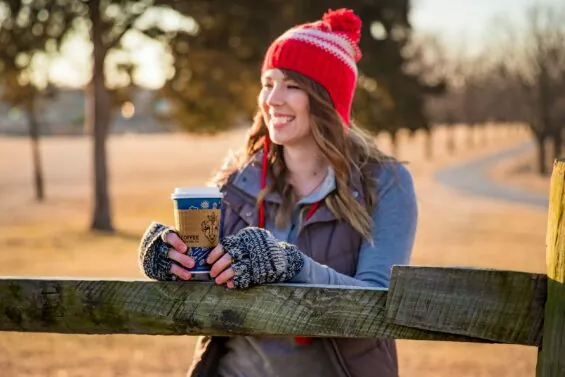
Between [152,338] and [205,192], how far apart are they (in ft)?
24.7

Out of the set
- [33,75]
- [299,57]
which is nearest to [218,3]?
[33,75]

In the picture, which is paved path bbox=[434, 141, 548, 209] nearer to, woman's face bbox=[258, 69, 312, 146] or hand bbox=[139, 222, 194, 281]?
woman's face bbox=[258, 69, 312, 146]

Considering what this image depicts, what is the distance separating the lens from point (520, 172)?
1745 inches

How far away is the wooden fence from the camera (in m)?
2.09

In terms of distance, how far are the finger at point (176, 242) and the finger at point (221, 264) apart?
84mm

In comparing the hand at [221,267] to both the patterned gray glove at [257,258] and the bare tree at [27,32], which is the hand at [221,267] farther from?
the bare tree at [27,32]

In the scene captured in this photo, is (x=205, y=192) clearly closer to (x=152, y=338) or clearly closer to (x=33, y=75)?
(x=152, y=338)

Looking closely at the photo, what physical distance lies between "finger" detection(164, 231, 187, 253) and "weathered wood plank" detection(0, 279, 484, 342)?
90 mm

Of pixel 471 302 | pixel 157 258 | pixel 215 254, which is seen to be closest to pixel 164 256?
pixel 157 258

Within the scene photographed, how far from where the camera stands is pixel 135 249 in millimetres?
19516

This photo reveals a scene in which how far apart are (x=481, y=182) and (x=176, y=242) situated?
38.6 meters

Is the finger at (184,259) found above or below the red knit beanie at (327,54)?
below

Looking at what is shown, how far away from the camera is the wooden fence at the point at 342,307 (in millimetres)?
2088

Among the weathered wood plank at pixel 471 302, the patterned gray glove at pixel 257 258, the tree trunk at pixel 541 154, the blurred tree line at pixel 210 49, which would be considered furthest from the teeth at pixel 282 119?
the tree trunk at pixel 541 154
